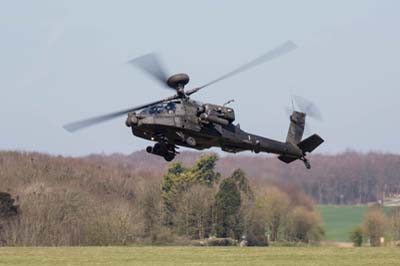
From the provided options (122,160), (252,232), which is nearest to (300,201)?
(252,232)

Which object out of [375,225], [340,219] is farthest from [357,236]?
[340,219]

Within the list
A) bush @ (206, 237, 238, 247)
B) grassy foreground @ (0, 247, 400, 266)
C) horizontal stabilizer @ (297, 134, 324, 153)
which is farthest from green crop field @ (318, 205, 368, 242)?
bush @ (206, 237, 238, 247)

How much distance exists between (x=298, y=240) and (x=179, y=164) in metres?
31.4

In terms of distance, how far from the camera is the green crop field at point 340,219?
56987mm

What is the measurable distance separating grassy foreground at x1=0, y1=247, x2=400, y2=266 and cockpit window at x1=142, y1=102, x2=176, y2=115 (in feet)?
45.1

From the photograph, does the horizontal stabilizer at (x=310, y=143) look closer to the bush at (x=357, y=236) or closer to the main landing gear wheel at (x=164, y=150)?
the main landing gear wheel at (x=164, y=150)

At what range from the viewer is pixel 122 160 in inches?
3775

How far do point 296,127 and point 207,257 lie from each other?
13079mm

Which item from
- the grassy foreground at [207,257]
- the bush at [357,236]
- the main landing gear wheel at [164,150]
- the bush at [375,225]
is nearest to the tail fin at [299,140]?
the main landing gear wheel at [164,150]

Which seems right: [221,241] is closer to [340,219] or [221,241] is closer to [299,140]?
[340,219]

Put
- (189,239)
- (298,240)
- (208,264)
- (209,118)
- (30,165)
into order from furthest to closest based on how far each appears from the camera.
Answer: (30,165) → (189,239) → (298,240) → (208,264) → (209,118)

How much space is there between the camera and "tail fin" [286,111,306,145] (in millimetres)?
44344

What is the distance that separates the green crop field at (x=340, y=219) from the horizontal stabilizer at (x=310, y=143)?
1015 centimetres

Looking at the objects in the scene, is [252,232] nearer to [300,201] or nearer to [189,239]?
[189,239]
